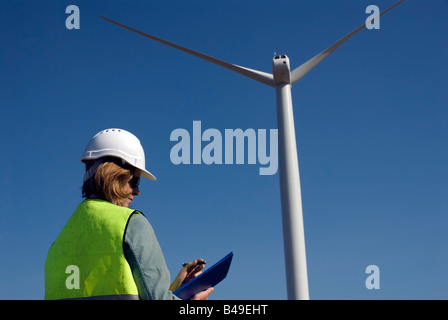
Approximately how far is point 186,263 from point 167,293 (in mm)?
2372

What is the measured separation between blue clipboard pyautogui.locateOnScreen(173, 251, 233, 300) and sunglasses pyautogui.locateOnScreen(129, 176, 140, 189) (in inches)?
54.9

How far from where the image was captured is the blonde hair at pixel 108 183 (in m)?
6.24

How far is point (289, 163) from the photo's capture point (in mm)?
23109

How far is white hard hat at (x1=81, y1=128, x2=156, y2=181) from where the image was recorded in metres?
6.95

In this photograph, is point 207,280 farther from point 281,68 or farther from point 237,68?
point 237,68

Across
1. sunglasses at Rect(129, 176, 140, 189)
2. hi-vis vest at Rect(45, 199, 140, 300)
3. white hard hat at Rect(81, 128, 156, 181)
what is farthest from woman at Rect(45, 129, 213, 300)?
white hard hat at Rect(81, 128, 156, 181)

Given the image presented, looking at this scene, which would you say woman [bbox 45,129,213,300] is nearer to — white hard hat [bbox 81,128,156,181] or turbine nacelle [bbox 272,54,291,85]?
white hard hat [bbox 81,128,156,181]

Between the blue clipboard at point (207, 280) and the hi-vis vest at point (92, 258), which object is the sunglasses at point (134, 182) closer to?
the hi-vis vest at point (92, 258)

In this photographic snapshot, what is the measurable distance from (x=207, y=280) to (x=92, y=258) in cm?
199

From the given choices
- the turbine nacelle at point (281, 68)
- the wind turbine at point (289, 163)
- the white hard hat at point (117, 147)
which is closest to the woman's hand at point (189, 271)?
the white hard hat at point (117, 147)

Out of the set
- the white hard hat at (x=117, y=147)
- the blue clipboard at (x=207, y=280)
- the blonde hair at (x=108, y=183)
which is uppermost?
the white hard hat at (x=117, y=147)

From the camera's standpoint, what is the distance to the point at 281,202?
23.0 m

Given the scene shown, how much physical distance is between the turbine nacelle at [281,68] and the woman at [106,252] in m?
18.9
